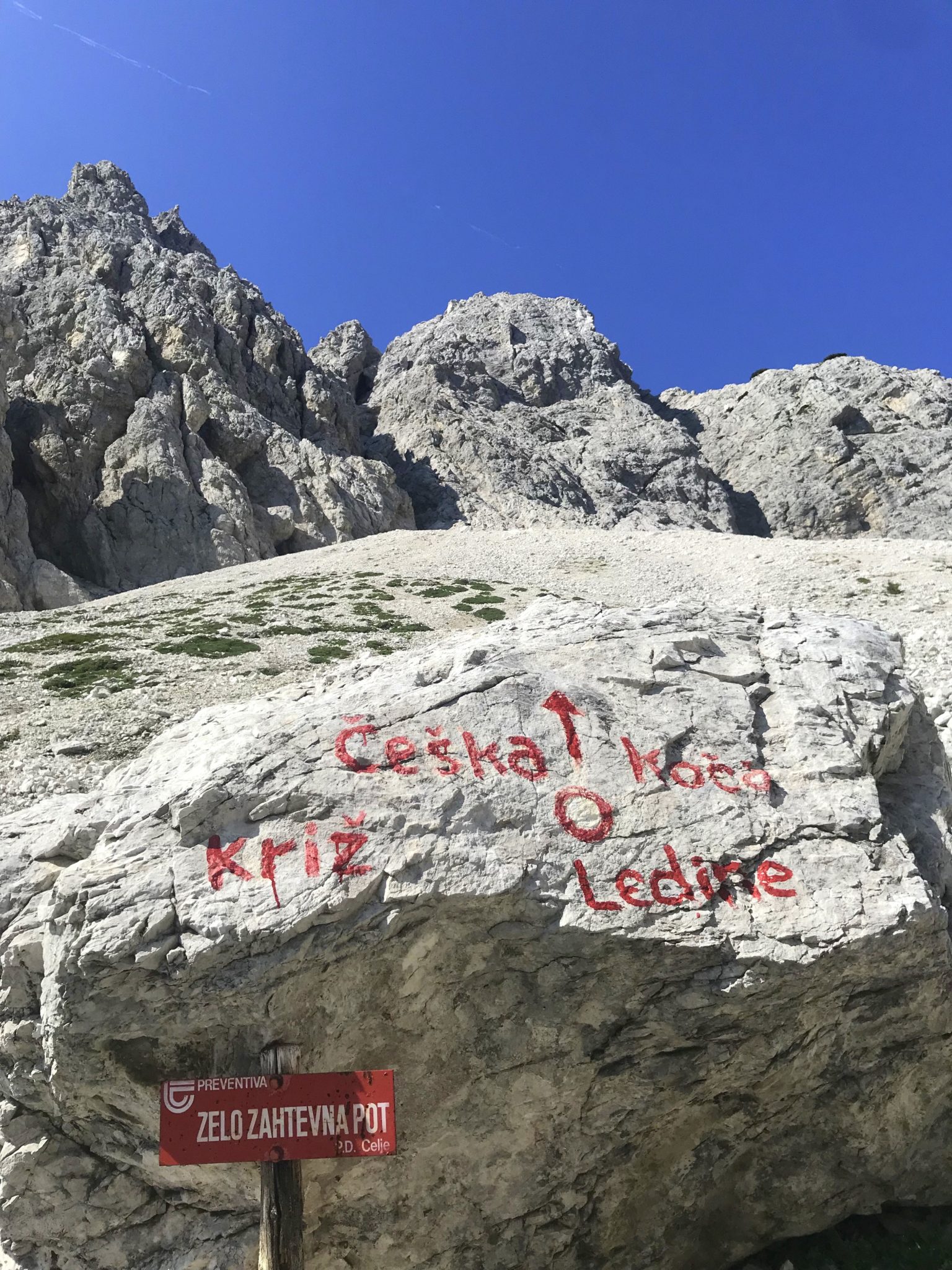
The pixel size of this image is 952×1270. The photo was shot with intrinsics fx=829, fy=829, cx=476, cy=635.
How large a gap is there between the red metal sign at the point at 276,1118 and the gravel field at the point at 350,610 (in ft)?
15.2

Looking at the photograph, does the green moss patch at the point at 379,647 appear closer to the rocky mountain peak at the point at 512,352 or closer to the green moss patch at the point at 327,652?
the green moss patch at the point at 327,652

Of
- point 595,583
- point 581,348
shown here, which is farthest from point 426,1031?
point 581,348

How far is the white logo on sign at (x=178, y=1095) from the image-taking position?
6582 mm

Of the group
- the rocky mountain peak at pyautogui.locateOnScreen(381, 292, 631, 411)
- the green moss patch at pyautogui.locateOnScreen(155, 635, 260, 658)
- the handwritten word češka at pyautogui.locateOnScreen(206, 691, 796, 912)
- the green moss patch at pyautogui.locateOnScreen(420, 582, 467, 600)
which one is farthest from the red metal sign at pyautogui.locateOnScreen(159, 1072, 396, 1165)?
the rocky mountain peak at pyautogui.locateOnScreen(381, 292, 631, 411)

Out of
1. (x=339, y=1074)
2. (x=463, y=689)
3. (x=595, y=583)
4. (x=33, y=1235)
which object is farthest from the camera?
(x=595, y=583)

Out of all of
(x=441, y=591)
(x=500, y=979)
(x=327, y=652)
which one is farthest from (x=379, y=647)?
(x=500, y=979)

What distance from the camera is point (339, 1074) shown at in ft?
22.3

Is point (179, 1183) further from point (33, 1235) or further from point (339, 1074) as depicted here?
point (339, 1074)

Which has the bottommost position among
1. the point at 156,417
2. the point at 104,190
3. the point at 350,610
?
the point at 350,610

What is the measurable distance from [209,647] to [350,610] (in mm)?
9333

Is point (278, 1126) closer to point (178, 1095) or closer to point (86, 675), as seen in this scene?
point (178, 1095)

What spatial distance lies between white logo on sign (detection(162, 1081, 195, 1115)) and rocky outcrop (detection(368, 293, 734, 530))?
9137 centimetres

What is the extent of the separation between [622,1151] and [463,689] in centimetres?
481

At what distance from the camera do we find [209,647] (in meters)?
25.2
